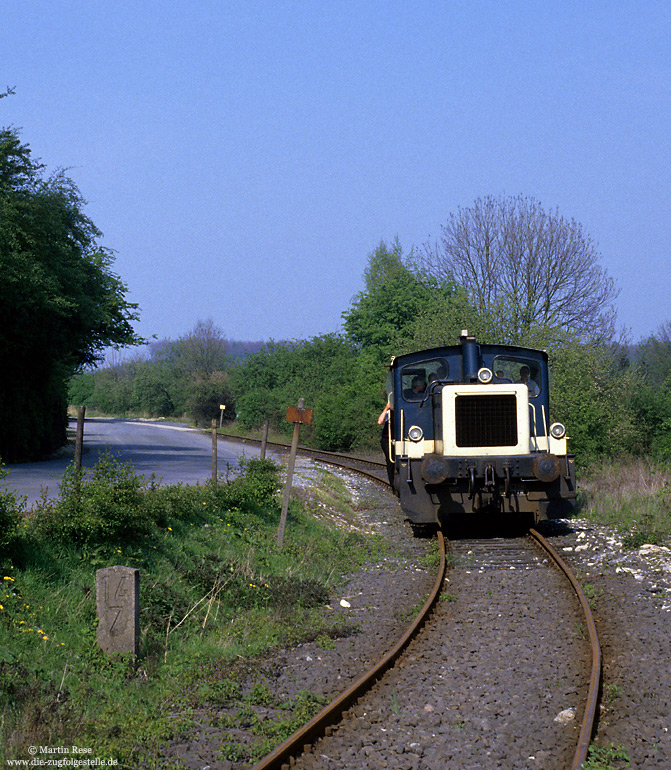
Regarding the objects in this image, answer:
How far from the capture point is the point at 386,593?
9102 mm

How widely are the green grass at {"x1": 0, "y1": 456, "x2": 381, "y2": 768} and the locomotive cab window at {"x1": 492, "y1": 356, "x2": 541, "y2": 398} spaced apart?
361 centimetres

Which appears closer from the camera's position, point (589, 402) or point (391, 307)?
point (589, 402)

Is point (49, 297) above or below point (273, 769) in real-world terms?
above

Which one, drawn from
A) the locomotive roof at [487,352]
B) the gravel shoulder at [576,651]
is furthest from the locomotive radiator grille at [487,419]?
the gravel shoulder at [576,651]

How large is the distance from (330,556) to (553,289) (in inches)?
1105

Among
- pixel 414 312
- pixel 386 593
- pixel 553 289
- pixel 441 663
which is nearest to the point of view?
pixel 441 663

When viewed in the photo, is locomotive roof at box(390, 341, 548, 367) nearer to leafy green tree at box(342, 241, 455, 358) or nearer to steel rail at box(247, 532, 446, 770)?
steel rail at box(247, 532, 446, 770)

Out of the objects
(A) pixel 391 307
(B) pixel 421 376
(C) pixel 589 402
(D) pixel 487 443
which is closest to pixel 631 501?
(D) pixel 487 443

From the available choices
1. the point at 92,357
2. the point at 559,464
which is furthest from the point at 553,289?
the point at 559,464

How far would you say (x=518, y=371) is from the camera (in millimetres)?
13094

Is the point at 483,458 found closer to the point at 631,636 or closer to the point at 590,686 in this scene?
the point at 631,636

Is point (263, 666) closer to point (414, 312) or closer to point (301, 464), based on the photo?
point (301, 464)

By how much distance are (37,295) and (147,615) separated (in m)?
16.0

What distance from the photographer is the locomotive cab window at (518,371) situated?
42.5 feet
